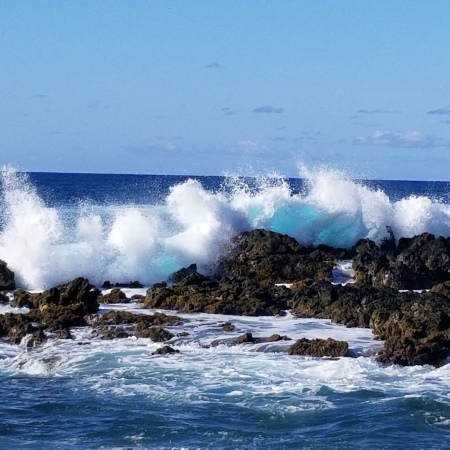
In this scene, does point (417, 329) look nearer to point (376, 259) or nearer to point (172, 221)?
point (376, 259)

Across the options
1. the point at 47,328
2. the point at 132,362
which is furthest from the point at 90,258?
the point at 132,362

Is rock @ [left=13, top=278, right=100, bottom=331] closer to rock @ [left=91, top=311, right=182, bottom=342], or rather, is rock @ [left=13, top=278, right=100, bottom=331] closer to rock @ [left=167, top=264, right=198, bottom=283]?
rock @ [left=91, top=311, right=182, bottom=342]

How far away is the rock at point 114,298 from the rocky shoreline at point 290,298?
0.02 m

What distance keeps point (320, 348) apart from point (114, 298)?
632cm

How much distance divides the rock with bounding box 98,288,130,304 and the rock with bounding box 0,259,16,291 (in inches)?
122

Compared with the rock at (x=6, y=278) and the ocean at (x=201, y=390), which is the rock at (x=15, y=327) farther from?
the rock at (x=6, y=278)

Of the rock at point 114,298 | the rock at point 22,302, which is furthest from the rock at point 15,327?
the rock at point 114,298

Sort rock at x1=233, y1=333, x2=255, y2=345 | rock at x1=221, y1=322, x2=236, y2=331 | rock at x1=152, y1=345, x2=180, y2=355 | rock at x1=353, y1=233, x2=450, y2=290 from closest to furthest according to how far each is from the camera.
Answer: rock at x1=152, y1=345, x2=180, y2=355 < rock at x1=233, y1=333, x2=255, y2=345 < rock at x1=221, y1=322, x2=236, y2=331 < rock at x1=353, y1=233, x2=450, y2=290

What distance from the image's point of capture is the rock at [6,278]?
22.5m

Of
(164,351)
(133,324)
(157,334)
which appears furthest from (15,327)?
(164,351)

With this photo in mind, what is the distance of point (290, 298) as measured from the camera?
796 inches

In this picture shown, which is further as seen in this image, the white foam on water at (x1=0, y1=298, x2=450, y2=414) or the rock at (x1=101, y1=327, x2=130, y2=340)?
the rock at (x1=101, y1=327, x2=130, y2=340)

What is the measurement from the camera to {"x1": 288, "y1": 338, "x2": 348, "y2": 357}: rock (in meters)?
15.4

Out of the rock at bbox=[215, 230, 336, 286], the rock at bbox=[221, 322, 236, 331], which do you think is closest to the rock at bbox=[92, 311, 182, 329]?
the rock at bbox=[221, 322, 236, 331]
